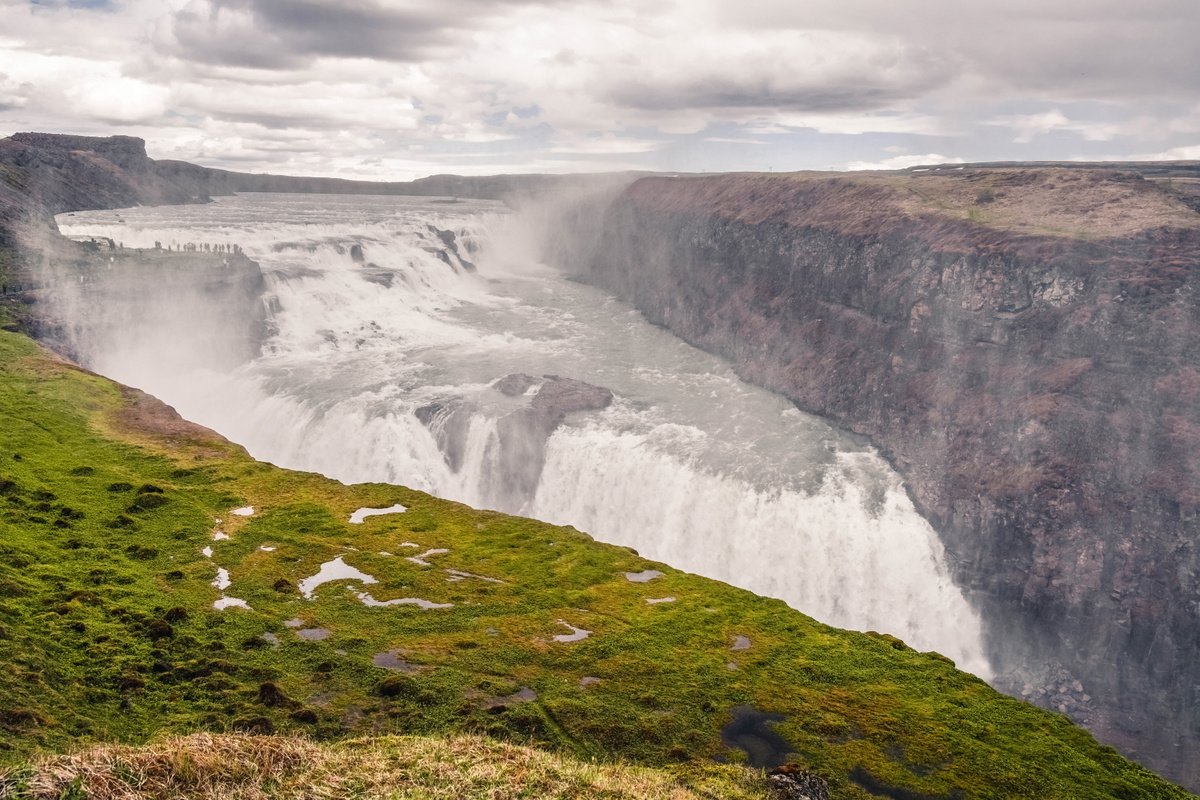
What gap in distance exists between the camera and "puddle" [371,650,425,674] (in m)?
22.3

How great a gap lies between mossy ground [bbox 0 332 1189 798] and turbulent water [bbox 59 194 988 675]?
2475 cm

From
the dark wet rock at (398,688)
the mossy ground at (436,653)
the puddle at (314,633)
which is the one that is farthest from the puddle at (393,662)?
the puddle at (314,633)


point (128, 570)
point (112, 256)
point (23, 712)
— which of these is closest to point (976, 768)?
point (23, 712)

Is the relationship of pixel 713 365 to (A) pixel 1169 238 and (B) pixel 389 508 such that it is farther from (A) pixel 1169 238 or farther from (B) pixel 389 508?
(B) pixel 389 508

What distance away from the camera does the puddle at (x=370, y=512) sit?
3400cm

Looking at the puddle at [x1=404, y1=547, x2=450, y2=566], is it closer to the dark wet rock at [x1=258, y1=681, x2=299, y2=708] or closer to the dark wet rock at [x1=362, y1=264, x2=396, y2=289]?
the dark wet rock at [x1=258, y1=681, x2=299, y2=708]

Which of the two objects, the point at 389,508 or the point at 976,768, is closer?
the point at 976,768

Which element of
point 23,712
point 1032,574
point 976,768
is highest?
point 23,712

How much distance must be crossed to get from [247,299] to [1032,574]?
67163mm

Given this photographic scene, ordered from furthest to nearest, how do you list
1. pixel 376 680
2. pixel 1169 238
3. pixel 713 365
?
1. pixel 713 365
2. pixel 1169 238
3. pixel 376 680

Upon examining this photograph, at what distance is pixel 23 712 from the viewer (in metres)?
16.8

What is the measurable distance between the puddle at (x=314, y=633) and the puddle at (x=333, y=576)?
2.63m

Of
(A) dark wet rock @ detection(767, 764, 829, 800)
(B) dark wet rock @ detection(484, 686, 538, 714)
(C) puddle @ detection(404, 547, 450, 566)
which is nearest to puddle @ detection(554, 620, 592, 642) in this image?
(B) dark wet rock @ detection(484, 686, 538, 714)

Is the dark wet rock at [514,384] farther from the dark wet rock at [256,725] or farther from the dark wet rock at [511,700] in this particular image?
the dark wet rock at [256,725]
